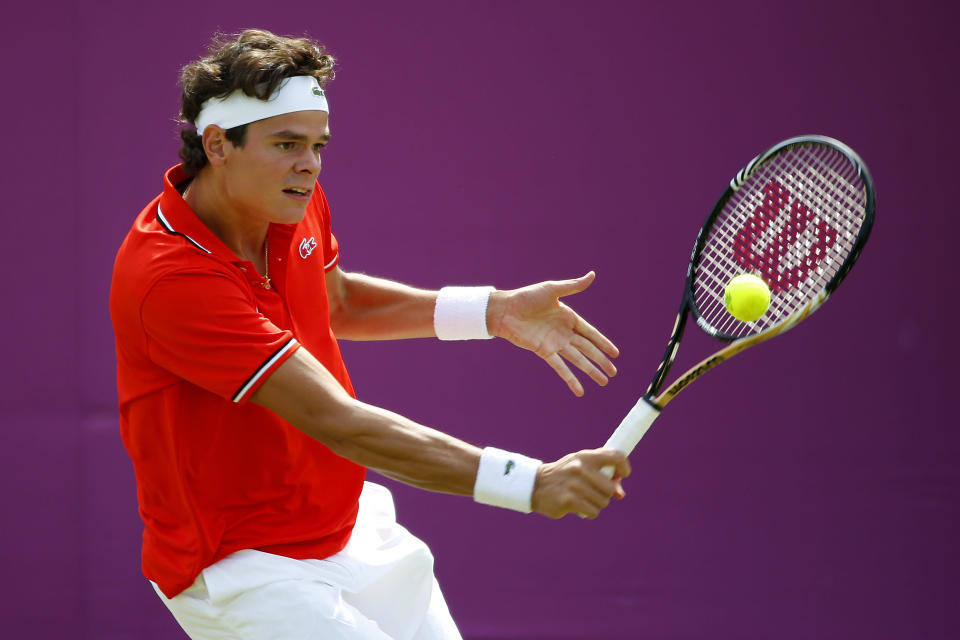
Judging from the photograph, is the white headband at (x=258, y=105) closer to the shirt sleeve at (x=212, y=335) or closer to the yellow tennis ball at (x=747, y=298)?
the shirt sleeve at (x=212, y=335)

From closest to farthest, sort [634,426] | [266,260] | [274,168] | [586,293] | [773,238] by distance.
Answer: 1. [634,426]
2. [274,168]
3. [266,260]
4. [773,238]
5. [586,293]

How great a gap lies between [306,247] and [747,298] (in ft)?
3.00

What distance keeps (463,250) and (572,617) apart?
119 centimetres

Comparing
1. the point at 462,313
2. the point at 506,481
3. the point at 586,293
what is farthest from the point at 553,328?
the point at 586,293

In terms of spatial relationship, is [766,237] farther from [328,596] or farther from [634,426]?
[328,596]

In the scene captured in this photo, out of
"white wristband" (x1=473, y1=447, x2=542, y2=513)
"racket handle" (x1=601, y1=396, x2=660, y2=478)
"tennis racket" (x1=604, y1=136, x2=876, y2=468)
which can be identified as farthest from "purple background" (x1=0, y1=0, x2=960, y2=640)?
"white wristband" (x1=473, y1=447, x2=542, y2=513)

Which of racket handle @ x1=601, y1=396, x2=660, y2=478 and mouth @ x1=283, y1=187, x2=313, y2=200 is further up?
mouth @ x1=283, y1=187, x2=313, y2=200

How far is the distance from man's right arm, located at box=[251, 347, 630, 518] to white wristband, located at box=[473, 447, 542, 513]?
0.01 metres

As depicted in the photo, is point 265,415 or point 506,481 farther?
point 265,415

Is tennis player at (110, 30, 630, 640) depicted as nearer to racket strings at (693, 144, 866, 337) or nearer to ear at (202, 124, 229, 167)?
ear at (202, 124, 229, 167)

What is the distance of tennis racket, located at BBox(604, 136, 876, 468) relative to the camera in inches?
95.2

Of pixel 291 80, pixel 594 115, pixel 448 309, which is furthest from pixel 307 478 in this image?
pixel 594 115

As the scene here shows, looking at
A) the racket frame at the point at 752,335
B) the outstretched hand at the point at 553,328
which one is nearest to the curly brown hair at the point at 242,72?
the outstretched hand at the point at 553,328

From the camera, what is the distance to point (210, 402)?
8.05 feet
